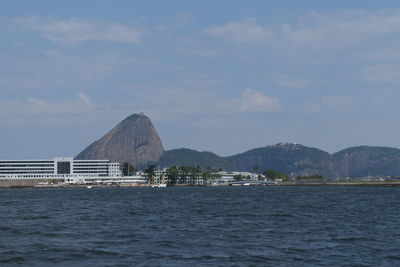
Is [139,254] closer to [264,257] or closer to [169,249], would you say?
[169,249]

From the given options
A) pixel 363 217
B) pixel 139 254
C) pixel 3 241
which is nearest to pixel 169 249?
pixel 139 254

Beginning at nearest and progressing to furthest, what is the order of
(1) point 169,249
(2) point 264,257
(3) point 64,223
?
(2) point 264,257
(1) point 169,249
(3) point 64,223

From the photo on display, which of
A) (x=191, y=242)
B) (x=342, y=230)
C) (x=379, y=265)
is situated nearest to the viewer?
(x=379, y=265)

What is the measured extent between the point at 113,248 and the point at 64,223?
958 inches

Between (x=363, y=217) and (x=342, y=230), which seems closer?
(x=342, y=230)

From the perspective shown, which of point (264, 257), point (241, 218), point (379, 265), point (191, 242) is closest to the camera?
point (379, 265)

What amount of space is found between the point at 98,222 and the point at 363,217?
1398 inches

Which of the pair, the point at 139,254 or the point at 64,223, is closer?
the point at 139,254

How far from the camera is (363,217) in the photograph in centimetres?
7488

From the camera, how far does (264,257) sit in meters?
39.8

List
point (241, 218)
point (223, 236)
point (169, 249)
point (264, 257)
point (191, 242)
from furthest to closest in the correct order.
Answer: point (241, 218) → point (223, 236) → point (191, 242) → point (169, 249) → point (264, 257)

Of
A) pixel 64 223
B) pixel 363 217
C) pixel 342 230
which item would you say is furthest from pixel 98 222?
pixel 363 217

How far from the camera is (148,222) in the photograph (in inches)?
2645

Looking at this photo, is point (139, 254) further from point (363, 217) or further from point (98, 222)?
point (363, 217)
